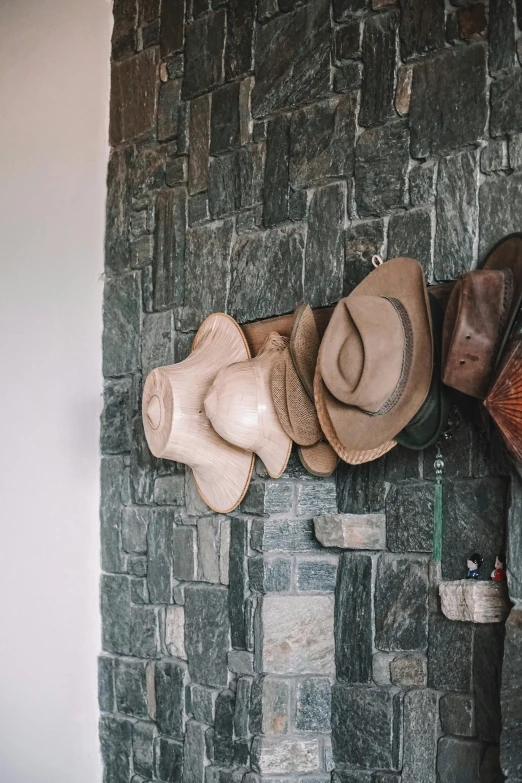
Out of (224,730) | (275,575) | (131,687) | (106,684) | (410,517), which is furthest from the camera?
(106,684)

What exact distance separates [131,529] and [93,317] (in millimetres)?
852

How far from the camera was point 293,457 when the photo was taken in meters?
2.94

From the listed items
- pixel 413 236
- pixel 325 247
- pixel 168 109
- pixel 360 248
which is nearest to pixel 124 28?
pixel 168 109

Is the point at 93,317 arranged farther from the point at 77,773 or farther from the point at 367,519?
the point at 77,773

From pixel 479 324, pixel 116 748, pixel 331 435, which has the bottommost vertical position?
pixel 116 748

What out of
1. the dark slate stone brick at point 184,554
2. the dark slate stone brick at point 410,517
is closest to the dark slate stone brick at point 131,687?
the dark slate stone brick at point 184,554

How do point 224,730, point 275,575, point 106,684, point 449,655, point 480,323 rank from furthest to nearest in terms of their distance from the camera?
point 106,684, point 224,730, point 275,575, point 449,655, point 480,323

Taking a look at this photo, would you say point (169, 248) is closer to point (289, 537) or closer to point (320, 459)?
point (320, 459)

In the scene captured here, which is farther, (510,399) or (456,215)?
(456,215)

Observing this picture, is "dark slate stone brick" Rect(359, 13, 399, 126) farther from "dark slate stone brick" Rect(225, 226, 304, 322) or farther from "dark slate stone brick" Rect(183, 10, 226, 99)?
"dark slate stone brick" Rect(183, 10, 226, 99)

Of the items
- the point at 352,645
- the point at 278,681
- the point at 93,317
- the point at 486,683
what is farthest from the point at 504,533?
the point at 93,317

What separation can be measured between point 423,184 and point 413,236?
150 mm

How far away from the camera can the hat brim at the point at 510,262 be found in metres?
2.26

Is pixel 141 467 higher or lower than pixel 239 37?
lower
